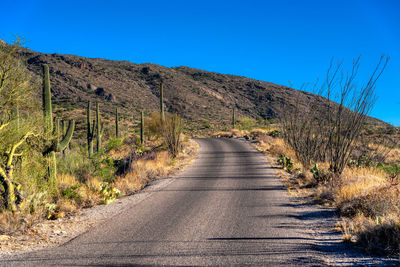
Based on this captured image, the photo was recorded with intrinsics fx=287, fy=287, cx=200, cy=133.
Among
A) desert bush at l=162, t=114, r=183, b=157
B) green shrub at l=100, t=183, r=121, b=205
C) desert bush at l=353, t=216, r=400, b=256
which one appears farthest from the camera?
desert bush at l=162, t=114, r=183, b=157

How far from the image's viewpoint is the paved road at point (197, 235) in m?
4.61

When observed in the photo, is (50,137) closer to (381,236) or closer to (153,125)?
(381,236)

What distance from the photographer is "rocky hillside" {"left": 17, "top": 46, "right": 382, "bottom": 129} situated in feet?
218

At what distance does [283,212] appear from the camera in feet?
24.3

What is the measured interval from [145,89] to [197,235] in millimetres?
77993

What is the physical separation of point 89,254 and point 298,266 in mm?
3379

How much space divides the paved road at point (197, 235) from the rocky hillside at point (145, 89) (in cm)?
4519

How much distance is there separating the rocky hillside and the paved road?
4519 cm

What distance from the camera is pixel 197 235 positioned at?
5.70 metres

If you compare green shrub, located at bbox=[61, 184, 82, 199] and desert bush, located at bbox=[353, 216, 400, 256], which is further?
green shrub, located at bbox=[61, 184, 82, 199]

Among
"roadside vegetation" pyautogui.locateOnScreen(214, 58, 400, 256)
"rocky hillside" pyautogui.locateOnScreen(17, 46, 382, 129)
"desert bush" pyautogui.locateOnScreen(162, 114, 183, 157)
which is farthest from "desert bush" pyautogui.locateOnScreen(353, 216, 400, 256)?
"rocky hillside" pyautogui.locateOnScreen(17, 46, 382, 129)

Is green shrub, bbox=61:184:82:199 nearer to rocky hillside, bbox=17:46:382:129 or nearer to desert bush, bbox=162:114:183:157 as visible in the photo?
desert bush, bbox=162:114:183:157

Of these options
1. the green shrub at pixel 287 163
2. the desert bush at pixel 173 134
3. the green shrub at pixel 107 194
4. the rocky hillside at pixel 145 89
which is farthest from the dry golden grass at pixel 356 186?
the rocky hillside at pixel 145 89

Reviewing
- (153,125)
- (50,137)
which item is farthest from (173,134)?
(153,125)
